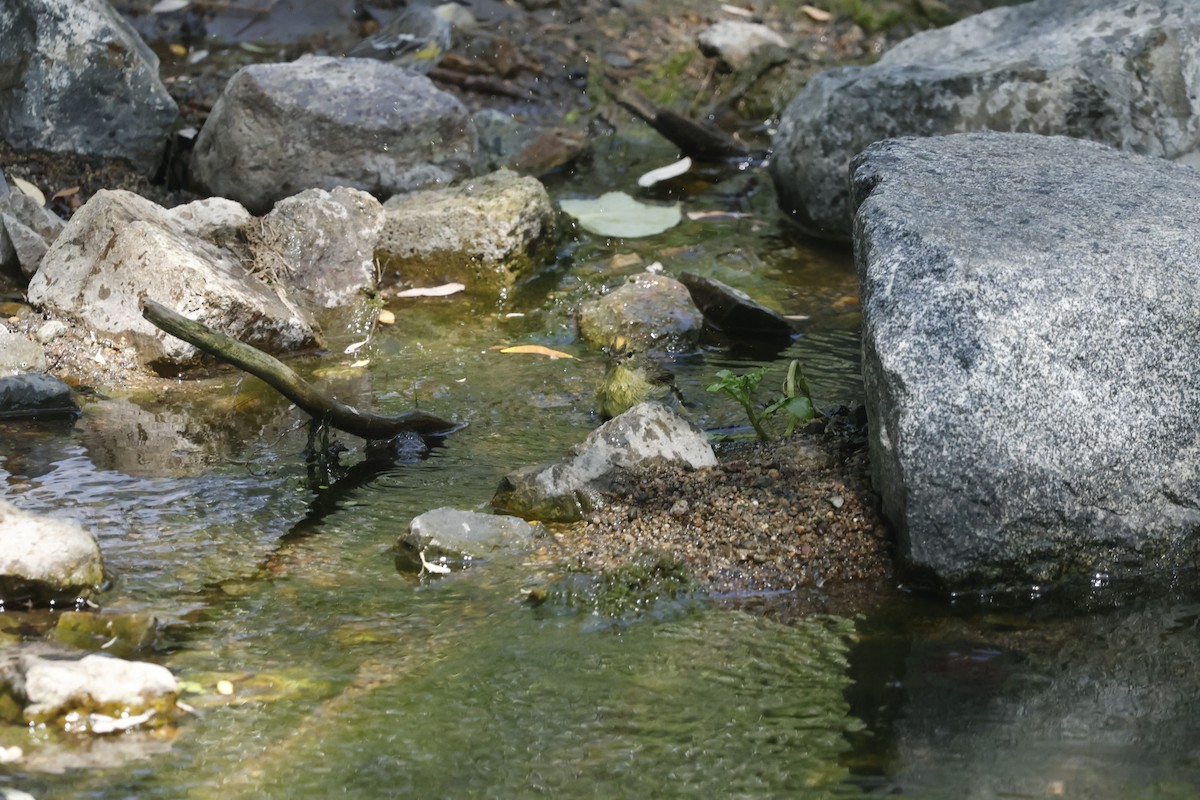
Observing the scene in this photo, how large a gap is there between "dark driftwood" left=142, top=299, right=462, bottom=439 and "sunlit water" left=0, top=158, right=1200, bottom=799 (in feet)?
0.46

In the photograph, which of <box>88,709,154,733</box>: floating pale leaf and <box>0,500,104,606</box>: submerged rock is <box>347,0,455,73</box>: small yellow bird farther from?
<box>88,709,154,733</box>: floating pale leaf

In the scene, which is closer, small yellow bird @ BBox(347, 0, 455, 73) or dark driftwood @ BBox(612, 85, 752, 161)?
dark driftwood @ BBox(612, 85, 752, 161)

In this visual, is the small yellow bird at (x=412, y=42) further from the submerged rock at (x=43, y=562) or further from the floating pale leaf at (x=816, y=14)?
the submerged rock at (x=43, y=562)

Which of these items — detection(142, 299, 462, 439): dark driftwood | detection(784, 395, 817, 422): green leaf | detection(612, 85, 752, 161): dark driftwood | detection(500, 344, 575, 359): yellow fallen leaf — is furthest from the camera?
detection(612, 85, 752, 161): dark driftwood

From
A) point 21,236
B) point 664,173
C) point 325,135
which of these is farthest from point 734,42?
point 21,236

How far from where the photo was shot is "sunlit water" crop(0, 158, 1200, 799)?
259cm

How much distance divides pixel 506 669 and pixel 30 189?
4236 mm

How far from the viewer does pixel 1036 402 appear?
3.23 meters

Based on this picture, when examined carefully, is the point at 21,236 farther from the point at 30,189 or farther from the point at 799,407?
the point at 799,407

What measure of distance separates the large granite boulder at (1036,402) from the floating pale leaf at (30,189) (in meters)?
4.14

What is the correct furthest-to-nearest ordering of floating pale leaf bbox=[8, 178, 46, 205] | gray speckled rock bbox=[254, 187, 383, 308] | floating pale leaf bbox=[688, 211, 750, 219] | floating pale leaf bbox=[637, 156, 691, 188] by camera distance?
floating pale leaf bbox=[637, 156, 691, 188], floating pale leaf bbox=[688, 211, 750, 219], floating pale leaf bbox=[8, 178, 46, 205], gray speckled rock bbox=[254, 187, 383, 308]

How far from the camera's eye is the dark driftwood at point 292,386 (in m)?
3.69

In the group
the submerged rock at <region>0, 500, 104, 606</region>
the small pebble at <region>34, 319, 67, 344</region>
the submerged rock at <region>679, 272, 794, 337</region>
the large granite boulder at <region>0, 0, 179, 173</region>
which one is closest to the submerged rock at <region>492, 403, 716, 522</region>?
the submerged rock at <region>0, 500, 104, 606</region>

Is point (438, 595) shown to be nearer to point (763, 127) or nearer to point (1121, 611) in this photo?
point (1121, 611)
